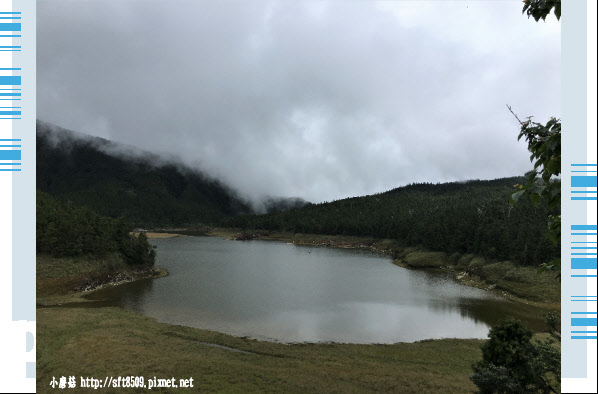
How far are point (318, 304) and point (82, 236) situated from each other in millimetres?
45646

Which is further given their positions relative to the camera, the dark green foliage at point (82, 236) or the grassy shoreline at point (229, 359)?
the dark green foliage at point (82, 236)

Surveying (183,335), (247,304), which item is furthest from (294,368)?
(247,304)

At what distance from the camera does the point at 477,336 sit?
3662 cm

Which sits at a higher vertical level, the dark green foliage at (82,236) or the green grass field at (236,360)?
the dark green foliage at (82,236)

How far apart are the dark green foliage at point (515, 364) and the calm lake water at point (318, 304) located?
16.6 metres

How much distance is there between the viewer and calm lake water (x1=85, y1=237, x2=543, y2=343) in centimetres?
3675

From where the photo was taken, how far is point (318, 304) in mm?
48156

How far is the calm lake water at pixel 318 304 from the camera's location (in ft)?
121

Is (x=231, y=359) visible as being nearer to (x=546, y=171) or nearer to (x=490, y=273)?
(x=546, y=171)

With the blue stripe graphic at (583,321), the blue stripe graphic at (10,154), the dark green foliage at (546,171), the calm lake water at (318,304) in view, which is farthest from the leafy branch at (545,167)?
the calm lake water at (318,304)

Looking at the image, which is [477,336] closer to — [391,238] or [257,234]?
[391,238]

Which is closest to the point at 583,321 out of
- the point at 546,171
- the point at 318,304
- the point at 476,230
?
the point at 546,171

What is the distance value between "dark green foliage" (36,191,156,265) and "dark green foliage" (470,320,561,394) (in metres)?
64.8

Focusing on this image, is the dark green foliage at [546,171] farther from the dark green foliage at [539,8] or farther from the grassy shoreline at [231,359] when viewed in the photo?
the grassy shoreline at [231,359]
